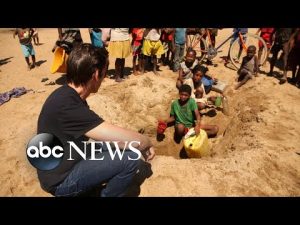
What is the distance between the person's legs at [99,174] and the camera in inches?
86.3

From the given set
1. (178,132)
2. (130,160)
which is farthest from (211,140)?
(130,160)

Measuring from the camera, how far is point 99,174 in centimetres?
221

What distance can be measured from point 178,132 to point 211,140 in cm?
58

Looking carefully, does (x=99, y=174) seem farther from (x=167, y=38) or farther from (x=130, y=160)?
(x=167, y=38)

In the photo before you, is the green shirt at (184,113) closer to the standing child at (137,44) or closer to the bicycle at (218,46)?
the standing child at (137,44)

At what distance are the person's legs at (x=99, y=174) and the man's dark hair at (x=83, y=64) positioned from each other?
654 millimetres

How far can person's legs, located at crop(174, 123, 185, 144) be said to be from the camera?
4.52 meters

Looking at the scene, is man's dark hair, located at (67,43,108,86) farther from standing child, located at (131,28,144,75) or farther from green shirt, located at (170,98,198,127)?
standing child, located at (131,28,144,75)

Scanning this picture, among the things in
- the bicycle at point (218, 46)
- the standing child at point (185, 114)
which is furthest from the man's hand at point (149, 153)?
the bicycle at point (218, 46)

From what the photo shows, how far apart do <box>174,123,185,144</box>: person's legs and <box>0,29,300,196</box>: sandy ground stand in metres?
0.12

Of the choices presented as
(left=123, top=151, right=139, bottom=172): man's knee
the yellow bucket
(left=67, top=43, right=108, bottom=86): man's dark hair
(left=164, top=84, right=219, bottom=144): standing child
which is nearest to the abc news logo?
(left=123, top=151, right=139, bottom=172): man's knee

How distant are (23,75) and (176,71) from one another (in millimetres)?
3880

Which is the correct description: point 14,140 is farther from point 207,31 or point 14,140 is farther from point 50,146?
point 207,31
